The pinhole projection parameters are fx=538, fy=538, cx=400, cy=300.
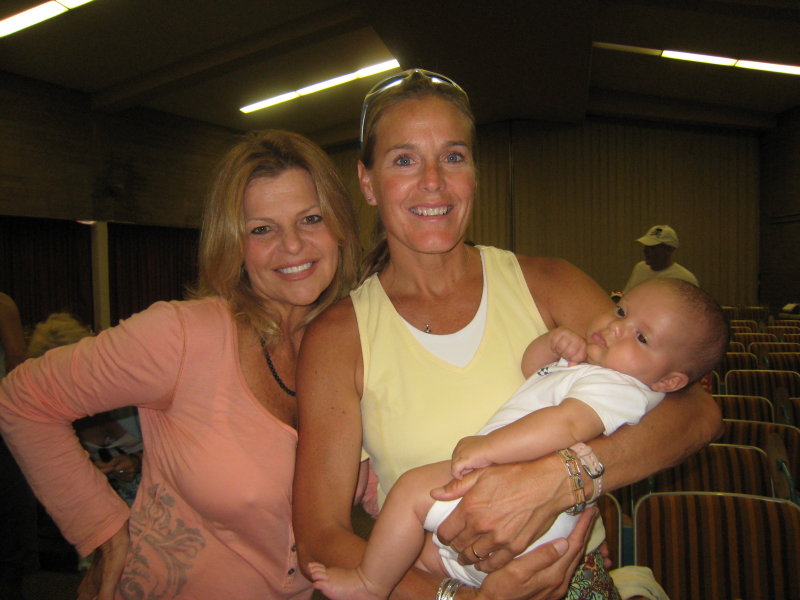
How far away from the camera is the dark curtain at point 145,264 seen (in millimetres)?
10828

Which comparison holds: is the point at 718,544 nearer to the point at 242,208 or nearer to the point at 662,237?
the point at 242,208

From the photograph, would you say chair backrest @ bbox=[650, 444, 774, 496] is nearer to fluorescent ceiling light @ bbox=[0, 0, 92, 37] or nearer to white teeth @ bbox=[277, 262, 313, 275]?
A: white teeth @ bbox=[277, 262, 313, 275]

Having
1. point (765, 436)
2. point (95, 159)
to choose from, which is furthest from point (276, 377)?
point (95, 159)

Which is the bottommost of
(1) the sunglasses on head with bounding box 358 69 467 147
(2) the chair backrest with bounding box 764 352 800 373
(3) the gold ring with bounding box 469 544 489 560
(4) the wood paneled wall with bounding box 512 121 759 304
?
(2) the chair backrest with bounding box 764 352 800 373

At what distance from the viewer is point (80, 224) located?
9969mm

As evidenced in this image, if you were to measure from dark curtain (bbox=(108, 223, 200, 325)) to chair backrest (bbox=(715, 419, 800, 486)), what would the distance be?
9.31 m

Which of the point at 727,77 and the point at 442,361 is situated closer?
the point at 442,361

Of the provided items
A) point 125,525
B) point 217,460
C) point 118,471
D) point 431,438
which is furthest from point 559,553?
point 118,471

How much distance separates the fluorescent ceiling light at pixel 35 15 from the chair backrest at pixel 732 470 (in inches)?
316

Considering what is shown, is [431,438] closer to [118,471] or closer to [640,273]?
[118,471]

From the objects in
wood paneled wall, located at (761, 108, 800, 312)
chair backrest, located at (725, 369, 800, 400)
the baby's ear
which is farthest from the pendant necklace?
wood paneled wall, located at (761, 108, 800, 312)

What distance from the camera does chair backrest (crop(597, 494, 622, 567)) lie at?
2.33 metres

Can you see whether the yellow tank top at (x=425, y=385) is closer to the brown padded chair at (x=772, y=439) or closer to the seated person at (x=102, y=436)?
the seated person at (x=102, y=436)

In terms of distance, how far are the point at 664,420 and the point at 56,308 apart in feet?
35.2
